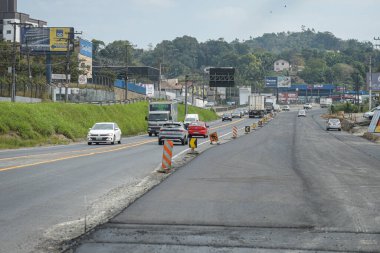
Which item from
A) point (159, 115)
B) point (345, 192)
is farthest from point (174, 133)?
point (345, 192)

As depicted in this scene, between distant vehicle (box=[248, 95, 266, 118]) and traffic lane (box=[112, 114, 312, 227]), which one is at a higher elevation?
distant vehicle (box=[248, 95, 266, 118])

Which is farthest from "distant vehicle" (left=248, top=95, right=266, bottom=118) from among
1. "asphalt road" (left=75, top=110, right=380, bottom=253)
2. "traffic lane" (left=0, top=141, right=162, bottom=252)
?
"asphalt road" (left=75, top=110, right=380, bottom=253)

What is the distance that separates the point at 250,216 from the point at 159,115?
1902 inches

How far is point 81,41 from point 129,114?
49.2 m

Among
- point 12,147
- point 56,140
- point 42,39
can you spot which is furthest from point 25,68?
point 12,147

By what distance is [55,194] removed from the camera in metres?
15.8

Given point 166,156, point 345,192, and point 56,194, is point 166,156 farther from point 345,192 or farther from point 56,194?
point 345,192

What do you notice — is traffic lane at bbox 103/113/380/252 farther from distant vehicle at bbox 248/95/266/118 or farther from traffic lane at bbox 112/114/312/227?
distant vehicle at bbox 248/95/266/118

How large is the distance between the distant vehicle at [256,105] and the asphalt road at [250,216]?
93098 mm

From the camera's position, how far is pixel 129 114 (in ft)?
261

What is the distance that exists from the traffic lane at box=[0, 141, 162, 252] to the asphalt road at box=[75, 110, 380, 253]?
1.00m

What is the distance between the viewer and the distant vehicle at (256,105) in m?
115

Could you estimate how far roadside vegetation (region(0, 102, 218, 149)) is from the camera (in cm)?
4531

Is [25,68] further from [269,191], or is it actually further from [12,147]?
[269,191]
